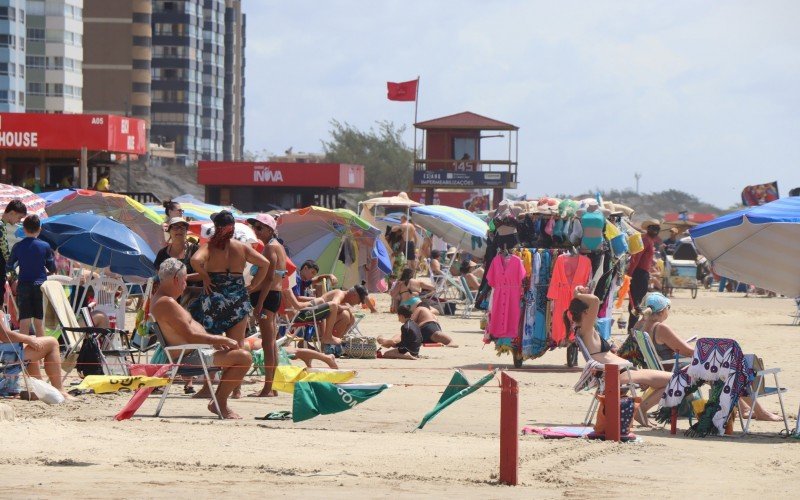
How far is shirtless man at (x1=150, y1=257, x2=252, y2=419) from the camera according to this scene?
33.8ft

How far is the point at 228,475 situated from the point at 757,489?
2.87 m

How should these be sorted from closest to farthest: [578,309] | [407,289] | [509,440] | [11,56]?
[509,440], [578,309], [407,289], [11,56]

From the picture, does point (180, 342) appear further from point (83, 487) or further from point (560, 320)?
point (560, 320)

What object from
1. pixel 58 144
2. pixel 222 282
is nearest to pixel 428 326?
pixel 222 282

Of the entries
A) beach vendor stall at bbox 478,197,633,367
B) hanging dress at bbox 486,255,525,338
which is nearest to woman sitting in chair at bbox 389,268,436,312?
beach vendor stall at bbox 478,197,633,367

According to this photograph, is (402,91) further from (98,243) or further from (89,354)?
Answer: (89,354)

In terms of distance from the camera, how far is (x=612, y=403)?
9531 millimetres

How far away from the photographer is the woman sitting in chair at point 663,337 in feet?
36.6

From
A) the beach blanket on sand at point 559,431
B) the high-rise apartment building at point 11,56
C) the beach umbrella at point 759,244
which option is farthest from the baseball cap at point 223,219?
the high-rise apartment building at point 11,56

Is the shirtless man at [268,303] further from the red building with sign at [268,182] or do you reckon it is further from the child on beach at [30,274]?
the red building with sign at [268,182]

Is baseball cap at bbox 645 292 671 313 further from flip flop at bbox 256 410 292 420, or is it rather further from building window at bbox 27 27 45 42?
building window at bbox 27 27 45 42

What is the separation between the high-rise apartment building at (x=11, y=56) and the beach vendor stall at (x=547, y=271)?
6447cm

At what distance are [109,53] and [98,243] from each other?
91330 millimetres

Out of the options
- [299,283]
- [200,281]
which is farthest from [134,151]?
[200,281]
